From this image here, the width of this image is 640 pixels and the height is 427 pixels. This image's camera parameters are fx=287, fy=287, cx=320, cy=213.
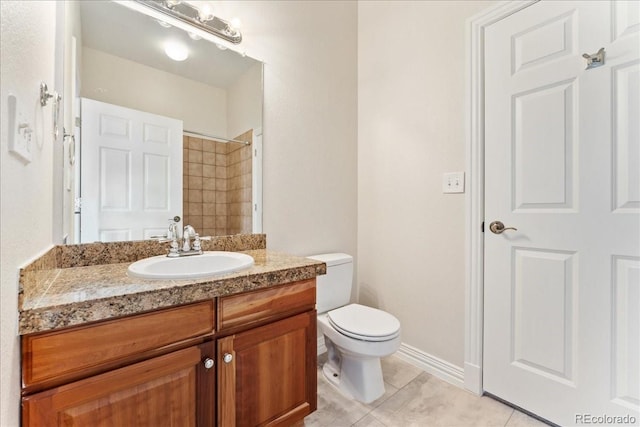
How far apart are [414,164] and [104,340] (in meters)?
1.74

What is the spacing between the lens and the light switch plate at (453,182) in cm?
162

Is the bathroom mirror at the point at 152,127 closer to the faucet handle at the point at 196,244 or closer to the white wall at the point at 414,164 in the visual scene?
the faucet handle at the point at 196,244

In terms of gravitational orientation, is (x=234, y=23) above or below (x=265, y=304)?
above

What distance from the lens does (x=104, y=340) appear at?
29.3 inches

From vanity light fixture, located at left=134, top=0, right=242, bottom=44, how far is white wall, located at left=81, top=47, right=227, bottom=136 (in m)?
0.28

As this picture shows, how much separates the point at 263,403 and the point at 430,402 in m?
0.95

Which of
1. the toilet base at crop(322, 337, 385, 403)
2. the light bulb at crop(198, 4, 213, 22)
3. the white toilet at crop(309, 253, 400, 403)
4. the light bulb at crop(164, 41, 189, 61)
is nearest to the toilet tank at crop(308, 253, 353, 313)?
the white toilet at crop(309, 253, 400, 403)

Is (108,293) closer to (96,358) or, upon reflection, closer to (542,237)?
(96,358)

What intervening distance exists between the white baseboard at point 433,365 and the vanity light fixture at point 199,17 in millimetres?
2173

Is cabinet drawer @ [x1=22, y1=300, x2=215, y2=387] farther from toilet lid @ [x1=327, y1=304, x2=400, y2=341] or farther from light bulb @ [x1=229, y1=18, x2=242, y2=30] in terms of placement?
light bulb @ [x1=229, y1=18, x2=242, y2=30]

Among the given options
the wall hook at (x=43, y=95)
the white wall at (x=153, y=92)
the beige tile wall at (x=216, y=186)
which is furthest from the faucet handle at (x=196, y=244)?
the wall hook at (x=43, y=95)

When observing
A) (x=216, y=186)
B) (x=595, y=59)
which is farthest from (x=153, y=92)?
(x=595, y=59)

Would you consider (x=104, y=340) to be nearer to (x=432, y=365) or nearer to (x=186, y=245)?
(x=186, y=245)

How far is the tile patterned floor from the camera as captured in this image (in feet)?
4.48
